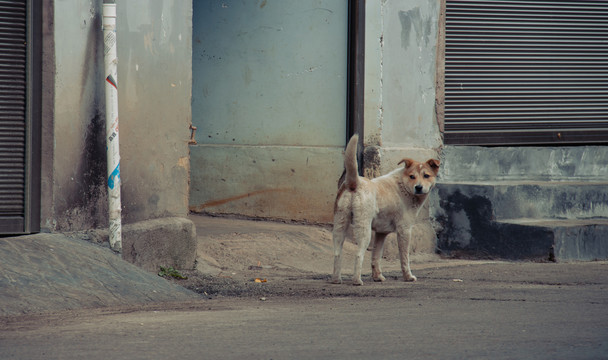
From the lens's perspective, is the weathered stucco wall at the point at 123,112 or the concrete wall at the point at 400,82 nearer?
the weathered stucco wall at the point at 123,112

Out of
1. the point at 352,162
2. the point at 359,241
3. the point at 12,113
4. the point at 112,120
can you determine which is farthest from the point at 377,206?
the point at 12,113

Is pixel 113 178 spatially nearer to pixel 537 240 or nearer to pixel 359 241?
pixel 359 241

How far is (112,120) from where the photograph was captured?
7.73 meters

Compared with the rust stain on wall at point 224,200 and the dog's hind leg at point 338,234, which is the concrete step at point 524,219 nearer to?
the rust stain on wall at point 224,200

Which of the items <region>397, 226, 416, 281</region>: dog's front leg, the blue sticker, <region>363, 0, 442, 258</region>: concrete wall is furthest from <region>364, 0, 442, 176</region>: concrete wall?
the blue sticker

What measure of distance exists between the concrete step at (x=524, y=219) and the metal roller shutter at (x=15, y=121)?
→ 5.12m

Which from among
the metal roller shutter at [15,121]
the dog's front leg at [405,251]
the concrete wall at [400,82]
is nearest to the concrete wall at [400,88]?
the concrete wall at [400,82]

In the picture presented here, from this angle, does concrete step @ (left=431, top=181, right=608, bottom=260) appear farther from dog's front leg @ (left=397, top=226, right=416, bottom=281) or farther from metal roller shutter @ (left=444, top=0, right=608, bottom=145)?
dog's front leg @ (left=397, top=226, right=416, bottom=281)

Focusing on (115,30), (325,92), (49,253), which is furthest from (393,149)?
(49,253)

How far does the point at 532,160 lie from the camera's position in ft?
37.7

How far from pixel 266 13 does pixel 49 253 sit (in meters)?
5.05

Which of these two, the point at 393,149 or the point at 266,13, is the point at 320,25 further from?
the point at 393,149

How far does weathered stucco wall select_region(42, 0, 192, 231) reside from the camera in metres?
7.56

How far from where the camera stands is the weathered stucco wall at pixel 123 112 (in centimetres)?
756
